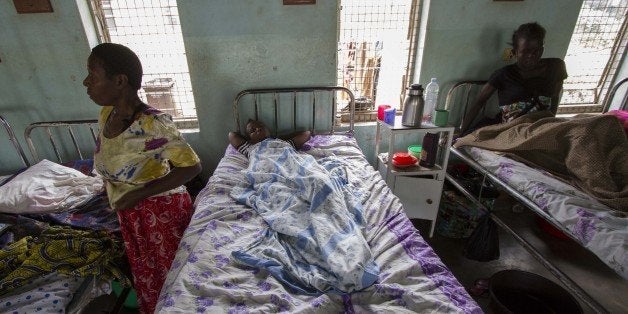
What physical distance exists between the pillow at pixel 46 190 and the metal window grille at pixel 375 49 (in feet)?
7.61

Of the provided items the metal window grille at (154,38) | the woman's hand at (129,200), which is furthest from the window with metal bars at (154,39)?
the woman's hand at (129,200)

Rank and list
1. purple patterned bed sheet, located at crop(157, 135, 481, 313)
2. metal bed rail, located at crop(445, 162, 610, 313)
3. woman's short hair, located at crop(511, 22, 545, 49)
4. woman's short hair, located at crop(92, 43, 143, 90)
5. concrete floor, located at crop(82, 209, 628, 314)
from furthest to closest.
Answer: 1. woman's short hair, located at crop(511, 22, 545, 49)
2. concrete floor, located at crop(82, 209, 628, 314)
3. metal bed rail, located at crop(445, 162, 610, 313)
4. woman's short hair, located at crop(92, 43, 143, 90)
5. purple patterned bed sheet, located at crop(157, 135, 481, 313)

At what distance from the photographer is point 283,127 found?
2986 mm

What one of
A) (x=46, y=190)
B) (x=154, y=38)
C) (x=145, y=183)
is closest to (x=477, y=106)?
(x=145, y=183)

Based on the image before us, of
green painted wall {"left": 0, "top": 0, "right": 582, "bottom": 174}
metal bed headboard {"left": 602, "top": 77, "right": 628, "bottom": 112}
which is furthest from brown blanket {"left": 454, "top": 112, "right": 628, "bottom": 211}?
metal bed headboard {"left": 602, "top": 77, "right": 628, "bottom": 112}

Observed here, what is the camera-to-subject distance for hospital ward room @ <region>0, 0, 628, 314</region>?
1.31m

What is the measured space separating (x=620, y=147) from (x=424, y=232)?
1.52m

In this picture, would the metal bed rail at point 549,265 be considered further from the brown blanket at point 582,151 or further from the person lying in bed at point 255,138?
the person lying in bed at point 255,138

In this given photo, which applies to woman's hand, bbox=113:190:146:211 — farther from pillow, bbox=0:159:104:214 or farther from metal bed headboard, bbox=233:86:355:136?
metal bed headboard, bbox=233:86:355:136

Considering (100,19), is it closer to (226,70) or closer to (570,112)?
(226,70)

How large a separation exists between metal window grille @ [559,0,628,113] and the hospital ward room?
2 centimetres

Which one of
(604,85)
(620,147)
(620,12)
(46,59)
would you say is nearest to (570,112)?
(604,85)

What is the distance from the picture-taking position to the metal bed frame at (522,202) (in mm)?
1497

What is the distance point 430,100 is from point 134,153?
8.02 ft
